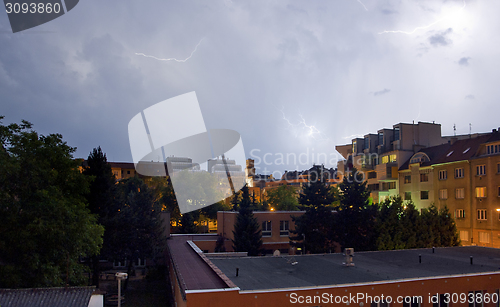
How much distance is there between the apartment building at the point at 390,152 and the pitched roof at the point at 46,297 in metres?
53.5

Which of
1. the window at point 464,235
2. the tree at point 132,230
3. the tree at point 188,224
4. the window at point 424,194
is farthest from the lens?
the tree at point 188,224

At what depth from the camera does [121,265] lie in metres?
42.2

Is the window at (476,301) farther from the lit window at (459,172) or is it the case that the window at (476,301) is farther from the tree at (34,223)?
the lit window at (459,172)

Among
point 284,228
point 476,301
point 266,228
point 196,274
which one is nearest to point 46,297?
point 196,274

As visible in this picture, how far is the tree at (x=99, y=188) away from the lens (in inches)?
1325

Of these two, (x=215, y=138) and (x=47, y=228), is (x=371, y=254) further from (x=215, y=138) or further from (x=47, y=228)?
(x=215, y=138)

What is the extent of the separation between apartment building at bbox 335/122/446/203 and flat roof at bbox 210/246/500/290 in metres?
32.4

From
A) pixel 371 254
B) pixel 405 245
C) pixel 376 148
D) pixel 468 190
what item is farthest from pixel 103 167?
pixel 376 148

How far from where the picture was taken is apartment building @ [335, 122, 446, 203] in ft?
197

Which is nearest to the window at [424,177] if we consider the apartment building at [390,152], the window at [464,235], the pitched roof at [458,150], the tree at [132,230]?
the pitched roof at [458,150]

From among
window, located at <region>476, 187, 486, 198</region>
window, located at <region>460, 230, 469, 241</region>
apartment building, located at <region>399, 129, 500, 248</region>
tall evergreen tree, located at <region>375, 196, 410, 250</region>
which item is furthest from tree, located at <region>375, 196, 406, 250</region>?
window, located at <region>460, 230, 469, 241</region>

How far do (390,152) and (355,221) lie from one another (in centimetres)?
2972

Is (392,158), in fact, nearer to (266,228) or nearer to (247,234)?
(266,228)

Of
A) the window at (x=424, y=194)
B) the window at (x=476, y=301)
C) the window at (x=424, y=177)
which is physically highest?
the window at (x=424, y=177)
